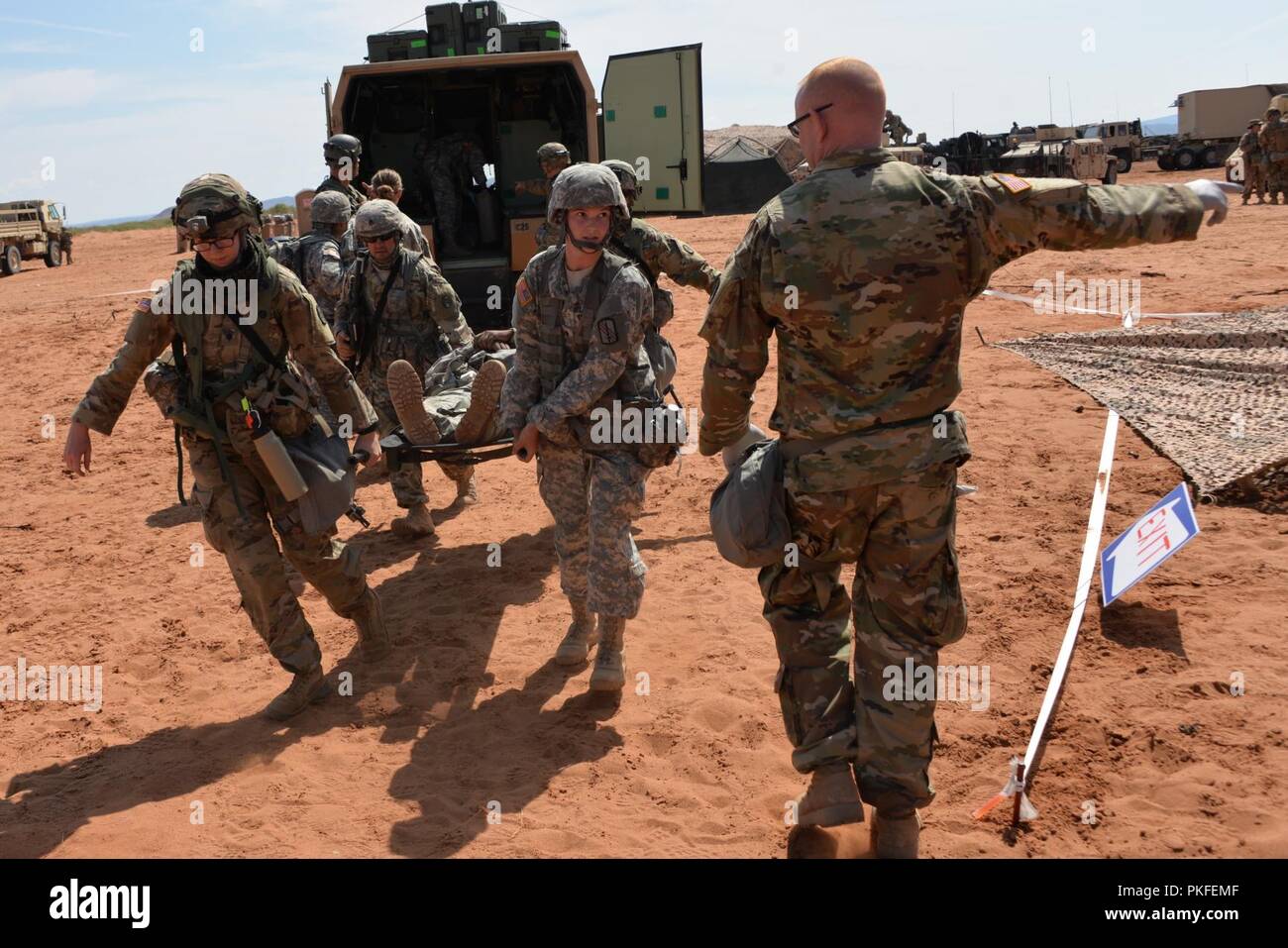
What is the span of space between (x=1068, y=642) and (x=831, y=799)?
1.76 m

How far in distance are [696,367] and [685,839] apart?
7.73 meters

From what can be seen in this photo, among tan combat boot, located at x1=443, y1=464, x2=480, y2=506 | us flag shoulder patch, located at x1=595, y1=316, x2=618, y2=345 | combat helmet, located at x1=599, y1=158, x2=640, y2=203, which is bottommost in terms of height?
tan combat boot, located at x1=443, y1=464, x2=480, y2=506

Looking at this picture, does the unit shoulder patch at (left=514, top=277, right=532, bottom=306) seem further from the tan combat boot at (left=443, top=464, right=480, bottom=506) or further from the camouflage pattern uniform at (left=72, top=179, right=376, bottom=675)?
the tan combat boot at (left=443, top=464, right=480, bottom=506)

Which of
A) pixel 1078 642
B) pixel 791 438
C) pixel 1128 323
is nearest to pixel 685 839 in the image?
pixel 791 438

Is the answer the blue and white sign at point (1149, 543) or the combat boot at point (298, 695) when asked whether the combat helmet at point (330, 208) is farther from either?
the blue and white sign at point (1149, 543)

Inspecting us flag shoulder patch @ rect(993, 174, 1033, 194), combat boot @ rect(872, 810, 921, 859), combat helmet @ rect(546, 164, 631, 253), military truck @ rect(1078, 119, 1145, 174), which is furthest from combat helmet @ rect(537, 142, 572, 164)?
military truck @ rect(1078, 119, 1145, 174)

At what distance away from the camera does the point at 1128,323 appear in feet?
34.5

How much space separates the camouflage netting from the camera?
616cm

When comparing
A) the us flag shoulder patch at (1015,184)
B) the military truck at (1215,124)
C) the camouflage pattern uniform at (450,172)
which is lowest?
the us flag shoulder patch at (1015,184)

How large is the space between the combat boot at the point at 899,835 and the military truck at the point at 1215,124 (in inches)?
1511

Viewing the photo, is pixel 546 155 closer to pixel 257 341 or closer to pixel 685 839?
pixel 257 341

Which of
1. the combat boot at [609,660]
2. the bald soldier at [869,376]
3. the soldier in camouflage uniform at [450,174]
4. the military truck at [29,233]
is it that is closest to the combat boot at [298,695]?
the combat boot at [609,660]

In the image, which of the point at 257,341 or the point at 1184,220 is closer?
the point at 1184,220

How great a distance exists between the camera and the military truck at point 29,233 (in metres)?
28.3
